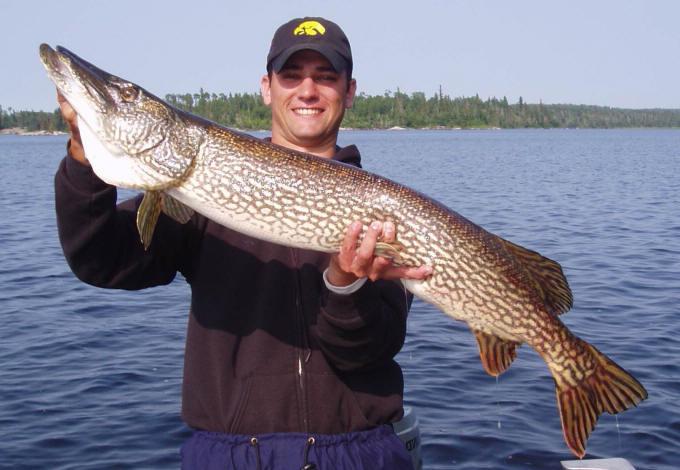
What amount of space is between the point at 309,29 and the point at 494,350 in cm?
168

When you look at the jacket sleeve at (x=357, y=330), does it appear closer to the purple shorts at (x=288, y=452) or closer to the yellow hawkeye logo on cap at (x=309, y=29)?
the purple shorts at (x=288, y=452)

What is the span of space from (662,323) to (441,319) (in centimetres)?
261

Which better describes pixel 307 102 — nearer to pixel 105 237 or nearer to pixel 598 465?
pixel 105 237

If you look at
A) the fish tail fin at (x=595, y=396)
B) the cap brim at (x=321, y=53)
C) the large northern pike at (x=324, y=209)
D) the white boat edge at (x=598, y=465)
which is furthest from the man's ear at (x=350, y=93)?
the white boat edge at (x=598, y=465)

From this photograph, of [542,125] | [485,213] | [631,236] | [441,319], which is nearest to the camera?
[441,319]

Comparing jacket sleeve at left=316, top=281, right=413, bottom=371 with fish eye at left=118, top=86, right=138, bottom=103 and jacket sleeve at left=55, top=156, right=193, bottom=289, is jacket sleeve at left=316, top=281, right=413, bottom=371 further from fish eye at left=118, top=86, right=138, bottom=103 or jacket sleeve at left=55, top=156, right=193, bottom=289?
fish eye at left=118, top=86, right=138, bottom=103

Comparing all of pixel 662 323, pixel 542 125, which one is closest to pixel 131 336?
pixel 662 323

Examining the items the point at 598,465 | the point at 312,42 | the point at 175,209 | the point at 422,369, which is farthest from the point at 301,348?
the point at 422,369

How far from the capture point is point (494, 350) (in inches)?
131

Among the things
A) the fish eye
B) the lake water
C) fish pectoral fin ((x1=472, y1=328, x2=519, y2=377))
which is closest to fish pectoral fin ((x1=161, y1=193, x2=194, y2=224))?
the fish eye

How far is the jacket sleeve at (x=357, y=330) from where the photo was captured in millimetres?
3004

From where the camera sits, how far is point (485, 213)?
18.7 m

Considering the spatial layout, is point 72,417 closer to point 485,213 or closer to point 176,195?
point 176,195

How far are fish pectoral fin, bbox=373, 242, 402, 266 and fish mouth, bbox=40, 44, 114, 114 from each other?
126cm
